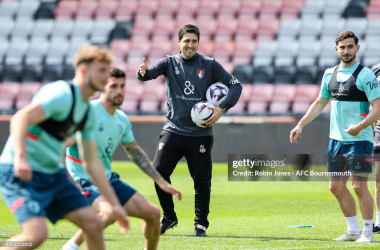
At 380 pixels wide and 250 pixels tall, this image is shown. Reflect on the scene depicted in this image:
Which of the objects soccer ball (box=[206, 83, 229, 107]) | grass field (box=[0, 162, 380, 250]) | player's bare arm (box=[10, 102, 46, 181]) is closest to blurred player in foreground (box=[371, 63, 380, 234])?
grass field (box=[0, 162, 380, 250])

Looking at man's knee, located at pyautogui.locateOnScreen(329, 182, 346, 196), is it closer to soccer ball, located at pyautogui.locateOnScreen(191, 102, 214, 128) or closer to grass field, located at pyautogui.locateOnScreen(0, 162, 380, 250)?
grass field, located at pyautogui.locateOnScreen(0, 162, 380, 250)

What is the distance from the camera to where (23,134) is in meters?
3.51

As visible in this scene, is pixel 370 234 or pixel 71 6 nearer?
pixel 370 234

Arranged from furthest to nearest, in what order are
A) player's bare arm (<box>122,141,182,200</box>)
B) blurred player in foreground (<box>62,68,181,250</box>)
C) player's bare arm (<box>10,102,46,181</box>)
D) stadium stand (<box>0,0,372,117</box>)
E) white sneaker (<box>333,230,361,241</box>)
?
stadium stand (<box>0,0,372,117</box>)
white sneaker (<box>333,230,361,241</box>)
player's bare arm (<box>122,141,182,200</box>)
blurred player in foreground (<box>62,68,181,250</box>)
player's bare arm (<box>10,102,46,181</box>)

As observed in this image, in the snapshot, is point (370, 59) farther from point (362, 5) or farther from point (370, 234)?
point (370, 234)

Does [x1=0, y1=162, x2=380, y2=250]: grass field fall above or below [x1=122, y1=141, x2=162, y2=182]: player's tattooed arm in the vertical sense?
below

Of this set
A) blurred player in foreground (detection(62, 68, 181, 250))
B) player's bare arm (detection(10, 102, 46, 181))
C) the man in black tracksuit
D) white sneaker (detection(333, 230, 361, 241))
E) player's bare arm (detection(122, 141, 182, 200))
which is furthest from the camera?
the man in black tracksuit

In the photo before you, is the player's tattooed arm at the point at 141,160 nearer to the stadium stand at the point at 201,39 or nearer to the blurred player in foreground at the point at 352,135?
the blurred player in foreground at the point at 352,135

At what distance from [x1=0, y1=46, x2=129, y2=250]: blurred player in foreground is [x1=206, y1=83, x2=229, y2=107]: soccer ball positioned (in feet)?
10.4

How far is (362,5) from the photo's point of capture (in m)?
21.5

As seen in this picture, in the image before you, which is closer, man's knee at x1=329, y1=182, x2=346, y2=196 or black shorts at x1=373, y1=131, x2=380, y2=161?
man's knee at x1=329, y1=182, x2=346, y2=196

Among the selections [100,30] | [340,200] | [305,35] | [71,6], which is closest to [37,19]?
[71,6]

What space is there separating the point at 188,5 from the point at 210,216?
1534 centimetres

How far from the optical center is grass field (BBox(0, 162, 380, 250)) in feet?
20.5
